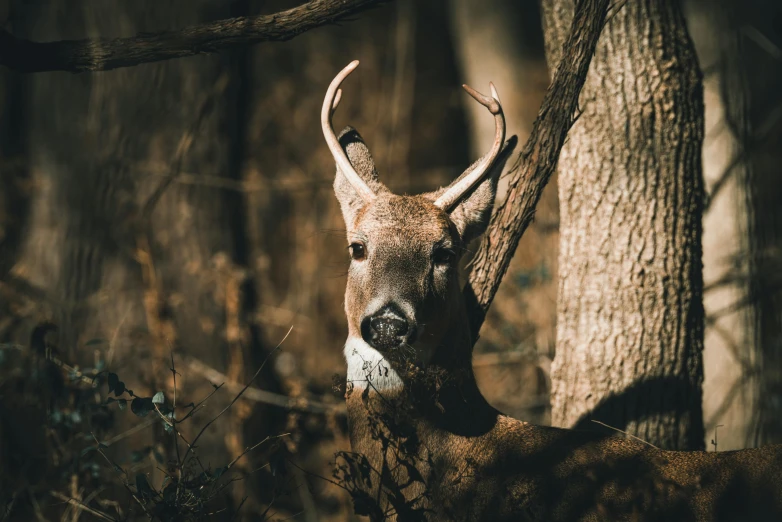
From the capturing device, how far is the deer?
3.47m

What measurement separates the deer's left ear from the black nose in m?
0.93

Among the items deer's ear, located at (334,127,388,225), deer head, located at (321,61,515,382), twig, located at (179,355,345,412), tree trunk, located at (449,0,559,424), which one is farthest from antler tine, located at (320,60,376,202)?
tree trunk, located at (449,0,559,424)

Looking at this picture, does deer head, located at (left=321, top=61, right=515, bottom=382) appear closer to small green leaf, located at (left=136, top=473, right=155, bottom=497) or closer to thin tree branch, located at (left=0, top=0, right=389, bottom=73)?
thin tree branch, located at (left=0, top=0, right=389, bottom=73)

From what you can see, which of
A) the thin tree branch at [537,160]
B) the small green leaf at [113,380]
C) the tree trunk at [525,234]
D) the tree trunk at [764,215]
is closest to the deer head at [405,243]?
the thin tree branch at [537,160]

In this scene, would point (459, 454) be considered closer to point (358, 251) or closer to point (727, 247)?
point (358, 251)

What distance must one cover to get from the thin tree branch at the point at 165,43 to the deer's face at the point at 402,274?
0.99 metres

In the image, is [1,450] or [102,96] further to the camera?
[102,96]

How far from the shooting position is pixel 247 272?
7613 mm

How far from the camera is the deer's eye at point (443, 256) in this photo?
4211mm

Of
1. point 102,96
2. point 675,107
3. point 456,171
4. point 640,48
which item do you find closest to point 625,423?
point 675,107

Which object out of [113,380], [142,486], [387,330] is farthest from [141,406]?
[387,330]

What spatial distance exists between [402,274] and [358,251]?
1.28ft

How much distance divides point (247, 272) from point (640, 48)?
4107mm

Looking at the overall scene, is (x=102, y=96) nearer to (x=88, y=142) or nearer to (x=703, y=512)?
(x=88, y=142)
